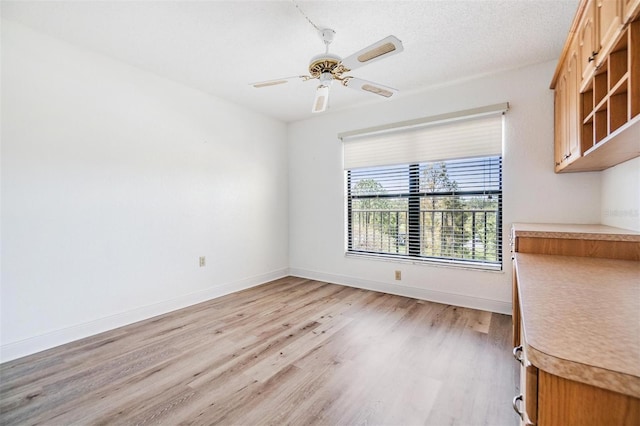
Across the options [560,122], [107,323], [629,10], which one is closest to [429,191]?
[560,122]

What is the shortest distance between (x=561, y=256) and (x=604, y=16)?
127 cm

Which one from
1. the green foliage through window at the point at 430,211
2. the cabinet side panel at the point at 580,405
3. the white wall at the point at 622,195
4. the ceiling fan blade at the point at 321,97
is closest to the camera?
the cabinet side panel at the point at 580,405

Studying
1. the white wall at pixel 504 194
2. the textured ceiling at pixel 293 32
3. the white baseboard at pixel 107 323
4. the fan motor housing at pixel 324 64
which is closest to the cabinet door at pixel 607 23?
the textured ceiling at pixel 293 32

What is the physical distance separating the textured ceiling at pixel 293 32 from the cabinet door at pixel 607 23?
0.75 m

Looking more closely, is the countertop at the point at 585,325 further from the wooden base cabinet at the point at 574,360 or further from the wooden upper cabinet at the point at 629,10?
the wooden upper cabinet at the point at 629,10

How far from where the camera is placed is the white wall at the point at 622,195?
1.85m

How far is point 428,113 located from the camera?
136 inches

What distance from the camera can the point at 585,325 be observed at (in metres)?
0.68

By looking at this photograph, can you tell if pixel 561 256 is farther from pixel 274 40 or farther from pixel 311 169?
pixel 311 169

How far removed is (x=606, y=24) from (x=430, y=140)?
2.12 meters

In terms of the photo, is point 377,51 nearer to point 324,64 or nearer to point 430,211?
point 324,64

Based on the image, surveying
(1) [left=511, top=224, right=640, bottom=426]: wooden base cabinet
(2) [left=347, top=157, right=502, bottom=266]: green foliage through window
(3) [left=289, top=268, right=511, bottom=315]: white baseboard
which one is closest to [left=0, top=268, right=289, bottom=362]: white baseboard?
(3) [left=289, top=268, right=511, bottom=315]: white baseboard

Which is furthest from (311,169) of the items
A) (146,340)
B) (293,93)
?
(146,340)

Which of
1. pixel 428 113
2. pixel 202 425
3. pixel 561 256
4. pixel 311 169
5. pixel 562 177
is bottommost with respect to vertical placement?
pixel 202 425
